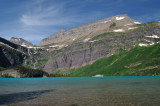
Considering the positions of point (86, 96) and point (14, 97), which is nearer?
point (86, 96)

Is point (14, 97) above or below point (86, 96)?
above

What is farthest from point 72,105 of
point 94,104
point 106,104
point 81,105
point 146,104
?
point 146,104

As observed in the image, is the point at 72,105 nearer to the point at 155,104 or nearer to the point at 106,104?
the point at 106,104

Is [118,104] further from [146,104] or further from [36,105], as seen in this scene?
Answer: [36,105]

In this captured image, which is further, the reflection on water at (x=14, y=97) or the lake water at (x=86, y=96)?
the reflection on water at (x=14, y=97)

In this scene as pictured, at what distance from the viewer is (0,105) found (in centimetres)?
3092

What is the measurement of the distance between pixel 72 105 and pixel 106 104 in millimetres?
6321

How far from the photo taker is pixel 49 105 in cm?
3034

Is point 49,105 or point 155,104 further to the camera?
point 49,105

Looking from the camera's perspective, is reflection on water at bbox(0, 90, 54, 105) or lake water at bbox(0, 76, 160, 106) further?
reflection on water at bbox(0, 90, 54, 105)

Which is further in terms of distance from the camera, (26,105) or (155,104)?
(26,105)

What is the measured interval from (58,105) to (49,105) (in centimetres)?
177

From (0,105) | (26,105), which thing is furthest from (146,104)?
(0,105)

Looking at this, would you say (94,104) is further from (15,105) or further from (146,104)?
(15,105)
